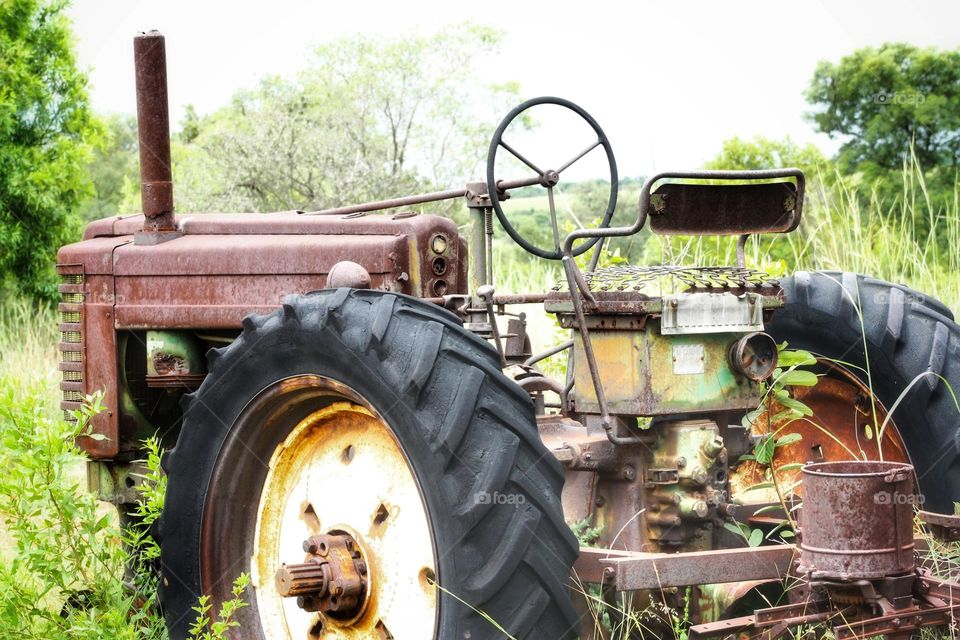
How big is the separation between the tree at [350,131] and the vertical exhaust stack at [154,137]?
15.9 m

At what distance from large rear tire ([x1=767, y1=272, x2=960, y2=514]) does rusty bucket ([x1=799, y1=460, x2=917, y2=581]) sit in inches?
36.2

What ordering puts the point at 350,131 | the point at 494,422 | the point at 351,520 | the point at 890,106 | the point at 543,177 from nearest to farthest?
1. the point at 494,422
2. the point at 351,520
3. the point at 543,177
4. the point at 890,106
5. the point at 350,131

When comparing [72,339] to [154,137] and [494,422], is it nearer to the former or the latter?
[154,137]

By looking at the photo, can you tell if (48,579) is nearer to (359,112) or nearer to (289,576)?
(289,576)

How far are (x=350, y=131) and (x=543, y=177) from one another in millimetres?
19314

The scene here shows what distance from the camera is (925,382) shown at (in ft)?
13.3

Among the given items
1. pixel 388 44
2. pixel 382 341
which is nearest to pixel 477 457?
pixel 382 341

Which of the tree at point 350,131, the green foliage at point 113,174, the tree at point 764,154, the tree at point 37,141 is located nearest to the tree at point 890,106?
the tree at point 764,154

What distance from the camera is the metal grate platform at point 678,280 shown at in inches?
139

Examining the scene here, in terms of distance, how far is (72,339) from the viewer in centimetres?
477

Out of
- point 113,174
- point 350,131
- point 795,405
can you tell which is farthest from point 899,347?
point 113,174

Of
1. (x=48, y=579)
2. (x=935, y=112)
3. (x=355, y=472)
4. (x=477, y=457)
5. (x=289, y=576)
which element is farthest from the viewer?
(x=935, y=112)

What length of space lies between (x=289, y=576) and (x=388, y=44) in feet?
78.3

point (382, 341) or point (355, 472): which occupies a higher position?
point (382, 341)
